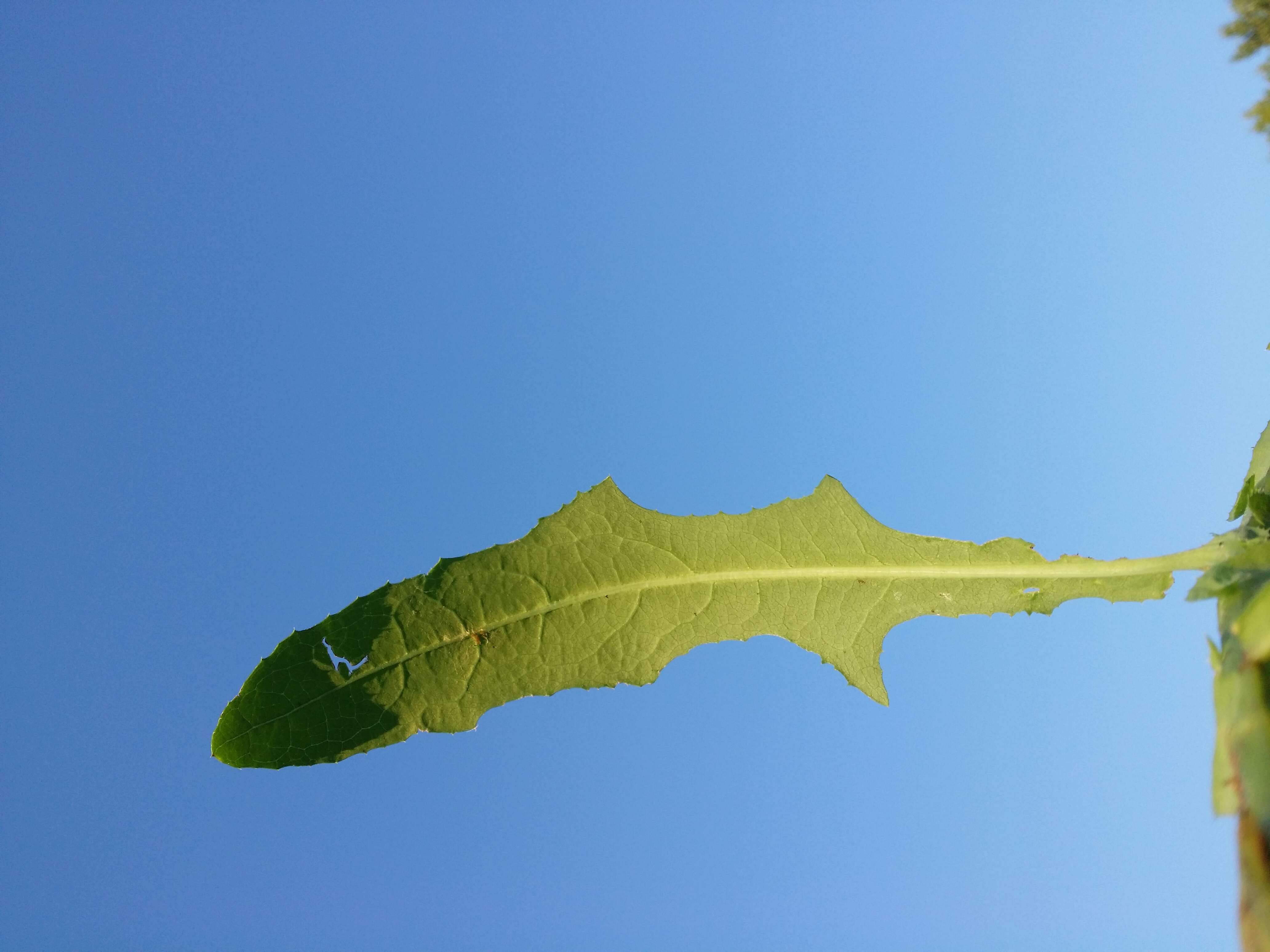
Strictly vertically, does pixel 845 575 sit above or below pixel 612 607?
above

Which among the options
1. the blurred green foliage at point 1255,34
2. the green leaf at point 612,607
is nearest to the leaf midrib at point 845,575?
the green leaf at point 612,607

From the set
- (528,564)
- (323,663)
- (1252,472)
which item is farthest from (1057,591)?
(323,663)

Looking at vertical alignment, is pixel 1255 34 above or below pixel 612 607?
above

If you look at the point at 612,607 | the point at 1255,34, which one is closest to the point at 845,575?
the point at 612,607

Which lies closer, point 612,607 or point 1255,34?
point 612,607

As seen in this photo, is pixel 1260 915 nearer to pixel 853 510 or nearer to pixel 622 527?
pixel 853 510

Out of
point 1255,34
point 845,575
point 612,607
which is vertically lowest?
point 612,607

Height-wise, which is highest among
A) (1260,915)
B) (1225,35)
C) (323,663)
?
(1225,35)

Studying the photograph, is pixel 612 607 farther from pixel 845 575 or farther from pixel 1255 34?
pixel 1255 34

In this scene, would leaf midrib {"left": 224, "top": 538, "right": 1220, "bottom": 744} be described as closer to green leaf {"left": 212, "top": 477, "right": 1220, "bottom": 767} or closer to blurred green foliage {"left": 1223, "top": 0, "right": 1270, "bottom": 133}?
green leaf {"left": 212, "top": 477, "right": 1220, "bottom": 767}
